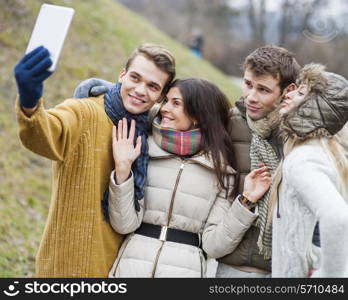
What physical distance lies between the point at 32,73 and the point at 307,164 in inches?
49.8

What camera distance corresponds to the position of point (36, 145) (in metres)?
2.63

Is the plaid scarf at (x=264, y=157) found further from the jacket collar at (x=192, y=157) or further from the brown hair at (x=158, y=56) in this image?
the brown hair at (x=158, y=56)

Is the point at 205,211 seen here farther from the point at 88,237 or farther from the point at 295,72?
the point at 295,72

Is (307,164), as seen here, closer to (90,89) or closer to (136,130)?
(136,130)

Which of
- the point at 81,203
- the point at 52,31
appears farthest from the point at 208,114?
the point at 52,31

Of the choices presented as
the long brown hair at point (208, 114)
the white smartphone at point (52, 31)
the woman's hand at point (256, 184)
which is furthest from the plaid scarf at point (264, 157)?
the white smartphone at point (52, 31)

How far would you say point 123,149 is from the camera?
3061mm

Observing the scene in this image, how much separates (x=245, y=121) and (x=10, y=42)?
7266mm

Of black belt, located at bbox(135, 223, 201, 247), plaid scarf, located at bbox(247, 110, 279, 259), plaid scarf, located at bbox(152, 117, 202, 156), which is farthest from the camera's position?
plaid scarf, located at bbox(152, 117, 202, 156)

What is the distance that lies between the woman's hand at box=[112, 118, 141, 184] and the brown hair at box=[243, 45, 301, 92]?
751mm

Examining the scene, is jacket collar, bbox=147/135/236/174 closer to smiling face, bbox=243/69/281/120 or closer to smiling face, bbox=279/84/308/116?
smiling face, bbox=243/69/281/120

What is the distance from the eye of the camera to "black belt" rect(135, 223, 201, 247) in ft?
10.1

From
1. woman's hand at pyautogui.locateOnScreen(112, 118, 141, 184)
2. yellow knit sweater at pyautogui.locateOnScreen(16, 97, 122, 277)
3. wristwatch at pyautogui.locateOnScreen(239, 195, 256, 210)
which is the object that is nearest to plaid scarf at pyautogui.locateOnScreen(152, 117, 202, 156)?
woman's hand at pyautogui.locateOnScreen(112, 118, 141, 184)

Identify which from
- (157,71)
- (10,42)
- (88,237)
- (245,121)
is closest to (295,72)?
(245,121)
